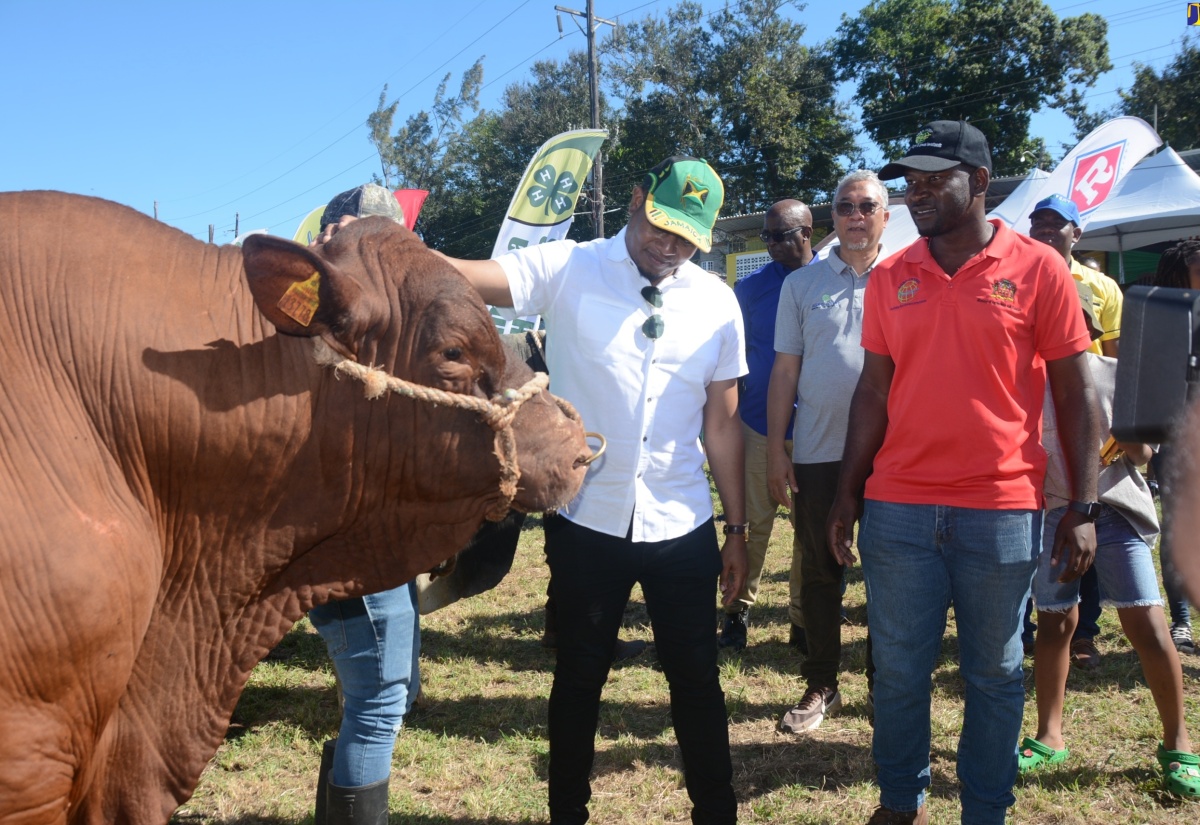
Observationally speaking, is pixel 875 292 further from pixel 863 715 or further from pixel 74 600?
pixel 74 600

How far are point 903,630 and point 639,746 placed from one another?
161 centimetres

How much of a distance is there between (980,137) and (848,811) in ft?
8.48

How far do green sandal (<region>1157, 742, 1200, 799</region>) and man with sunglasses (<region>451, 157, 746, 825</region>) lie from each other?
1.89 metres

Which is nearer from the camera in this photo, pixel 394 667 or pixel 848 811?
pixel 394 667

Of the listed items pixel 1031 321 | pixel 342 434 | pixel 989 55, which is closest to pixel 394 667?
pixel 342 434

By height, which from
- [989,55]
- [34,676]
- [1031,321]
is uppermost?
[989,55]

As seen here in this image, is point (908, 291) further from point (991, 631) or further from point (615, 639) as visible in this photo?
point (615, 639)

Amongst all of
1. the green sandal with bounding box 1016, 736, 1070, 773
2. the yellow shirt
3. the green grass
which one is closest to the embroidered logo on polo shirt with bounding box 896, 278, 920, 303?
the green grass

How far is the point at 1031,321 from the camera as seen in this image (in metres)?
2.89

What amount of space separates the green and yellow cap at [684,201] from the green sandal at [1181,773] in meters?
2.81

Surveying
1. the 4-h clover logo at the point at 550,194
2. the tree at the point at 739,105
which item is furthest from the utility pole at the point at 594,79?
the 4-h clover logo at the point at 550,194

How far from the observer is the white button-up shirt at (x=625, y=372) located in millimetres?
2939

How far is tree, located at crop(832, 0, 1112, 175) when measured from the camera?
35.8 meters

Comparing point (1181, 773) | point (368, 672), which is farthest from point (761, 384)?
point (368, 672)
